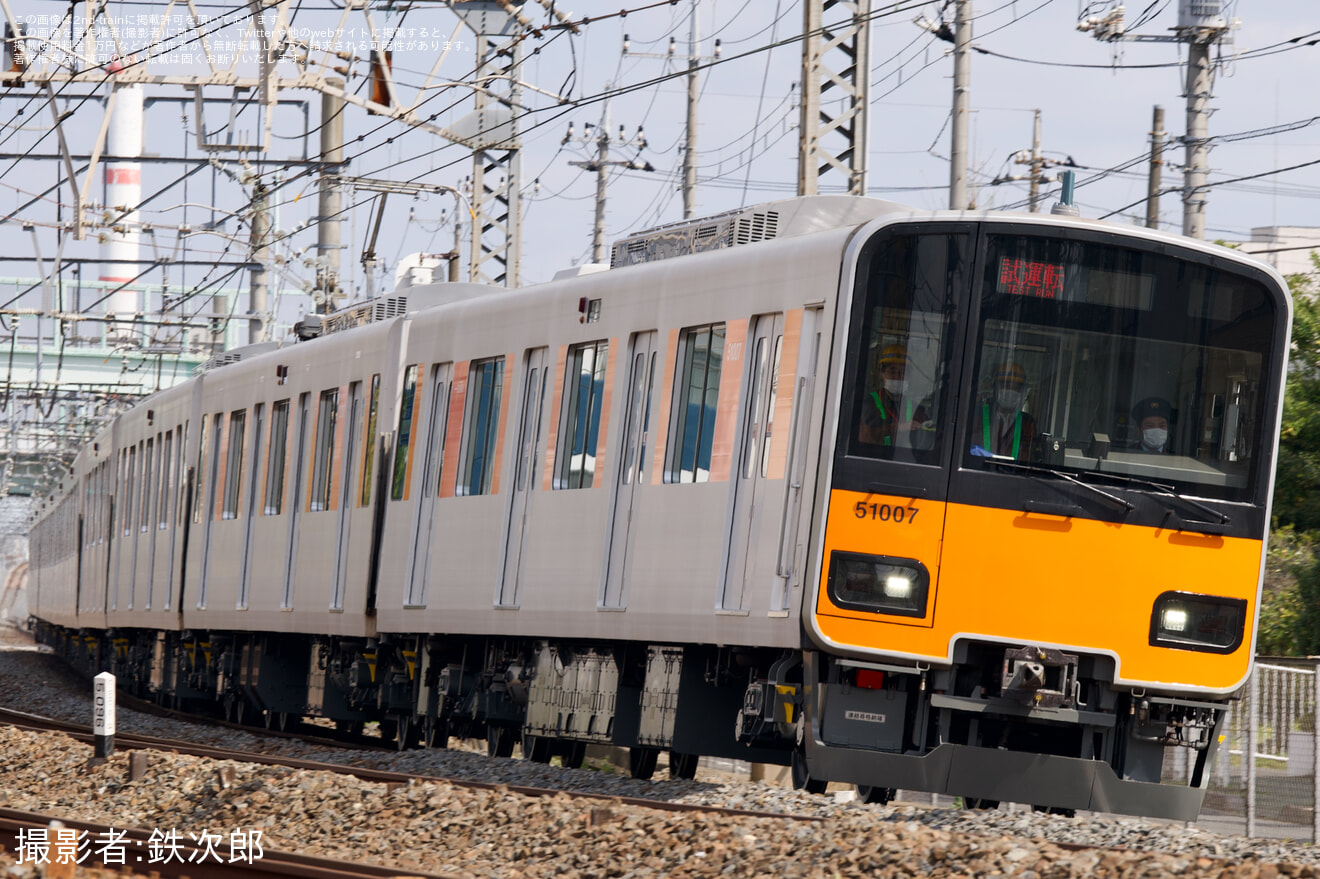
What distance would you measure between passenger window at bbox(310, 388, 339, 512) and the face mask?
8.03 metres

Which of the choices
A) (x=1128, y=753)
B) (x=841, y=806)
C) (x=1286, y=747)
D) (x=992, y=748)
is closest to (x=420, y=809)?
(x=841, y=806)

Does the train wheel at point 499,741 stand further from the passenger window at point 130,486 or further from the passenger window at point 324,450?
the passenger window at point 130,486

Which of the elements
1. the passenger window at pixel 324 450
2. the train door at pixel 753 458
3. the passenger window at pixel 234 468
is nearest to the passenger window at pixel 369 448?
the passenger window at pixel 324 450

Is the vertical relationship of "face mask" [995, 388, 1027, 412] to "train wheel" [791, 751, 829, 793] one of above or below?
above

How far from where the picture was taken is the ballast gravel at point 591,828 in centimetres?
736

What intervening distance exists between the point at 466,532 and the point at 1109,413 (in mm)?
5383

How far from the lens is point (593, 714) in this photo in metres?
12.0

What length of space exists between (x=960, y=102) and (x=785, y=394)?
10478 mm

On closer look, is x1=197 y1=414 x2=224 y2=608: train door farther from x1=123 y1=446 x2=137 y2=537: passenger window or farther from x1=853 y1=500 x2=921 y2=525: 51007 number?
x1=853 y1=500 x2=921 y2=525: 51007 number

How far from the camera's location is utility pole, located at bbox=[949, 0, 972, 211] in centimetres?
1833

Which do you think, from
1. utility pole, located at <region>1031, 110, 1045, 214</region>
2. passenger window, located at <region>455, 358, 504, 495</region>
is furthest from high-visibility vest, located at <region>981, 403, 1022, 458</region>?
utility pole, located at <region>1031, 110, 1045, 214</region>

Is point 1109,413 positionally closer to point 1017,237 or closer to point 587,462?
point 1017,237

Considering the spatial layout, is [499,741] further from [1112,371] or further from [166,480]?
[166,480]

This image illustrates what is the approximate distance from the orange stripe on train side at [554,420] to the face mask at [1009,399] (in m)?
3.63
